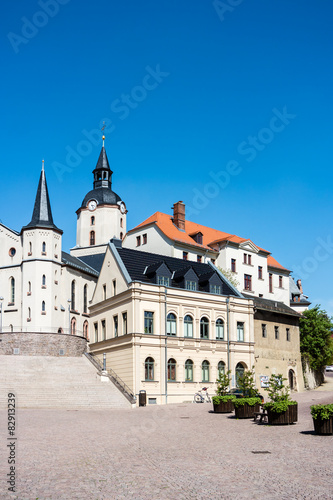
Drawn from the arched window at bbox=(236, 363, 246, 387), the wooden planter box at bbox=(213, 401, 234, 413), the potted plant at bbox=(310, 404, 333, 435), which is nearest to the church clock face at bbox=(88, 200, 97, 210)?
the arched window at bbox=(236, 363, 246, 387)

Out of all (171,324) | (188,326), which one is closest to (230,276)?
(188,326)

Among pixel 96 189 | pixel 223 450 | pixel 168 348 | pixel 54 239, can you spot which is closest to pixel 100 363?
pixel 168 348

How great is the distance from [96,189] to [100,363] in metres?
41.7

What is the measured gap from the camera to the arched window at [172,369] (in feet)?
141

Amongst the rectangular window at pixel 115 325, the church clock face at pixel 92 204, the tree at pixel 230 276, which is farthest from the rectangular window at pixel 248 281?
the church clock face at pixel 92 204

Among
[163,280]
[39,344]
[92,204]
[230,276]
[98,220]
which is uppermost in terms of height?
[92,204]

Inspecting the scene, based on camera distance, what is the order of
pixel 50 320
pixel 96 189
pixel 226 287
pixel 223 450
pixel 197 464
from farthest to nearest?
pixel 96 189 < pixel 50 320 < pixel 226 287 < pixel 223 450 < pixel 197 464

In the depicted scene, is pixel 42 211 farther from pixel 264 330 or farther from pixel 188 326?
pixel 264 330

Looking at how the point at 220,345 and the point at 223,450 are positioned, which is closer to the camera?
the point at 223,450

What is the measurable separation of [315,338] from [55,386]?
2990cm

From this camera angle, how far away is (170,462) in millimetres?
13117

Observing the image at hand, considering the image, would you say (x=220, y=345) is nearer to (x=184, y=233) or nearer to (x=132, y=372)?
(x=132, y=372)

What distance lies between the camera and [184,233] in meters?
61.2

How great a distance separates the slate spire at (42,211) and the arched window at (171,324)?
20.9m
